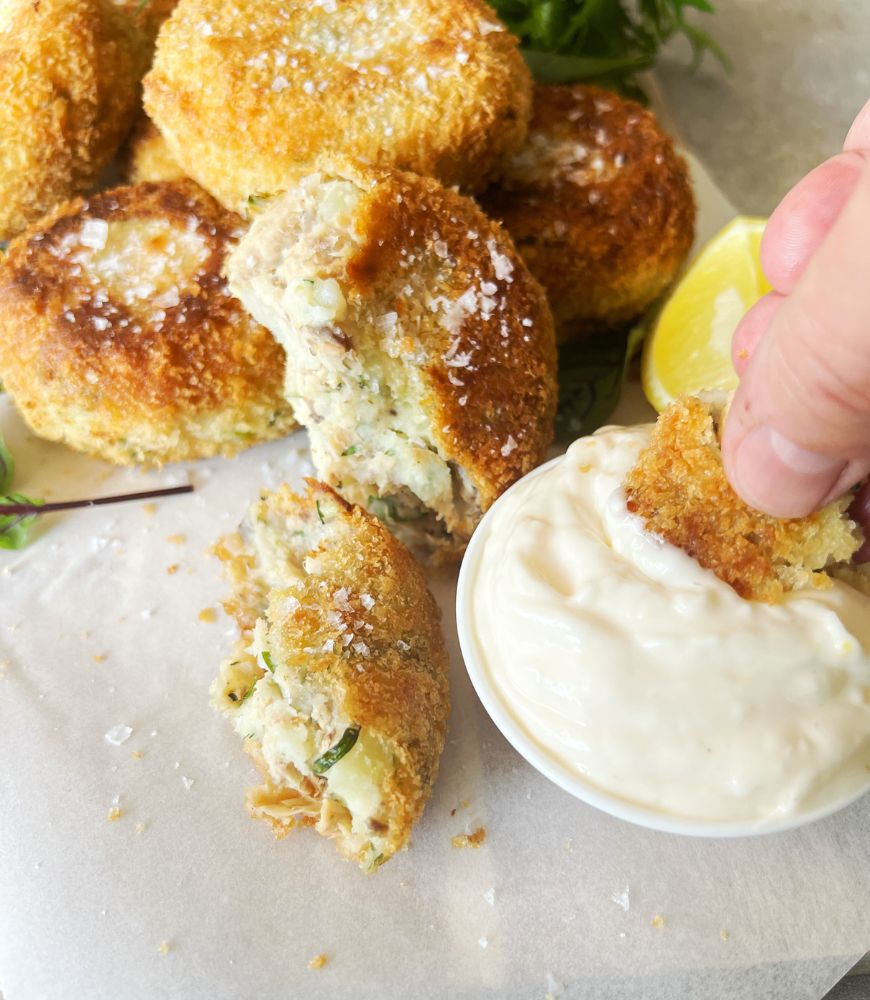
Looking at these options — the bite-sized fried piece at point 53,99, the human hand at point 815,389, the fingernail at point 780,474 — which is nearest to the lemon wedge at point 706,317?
the human hand at point 815,389

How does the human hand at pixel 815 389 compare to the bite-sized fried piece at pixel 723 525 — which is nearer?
the human hand at pixel 815 389

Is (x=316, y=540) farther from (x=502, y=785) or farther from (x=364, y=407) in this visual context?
(x=502, y=785)

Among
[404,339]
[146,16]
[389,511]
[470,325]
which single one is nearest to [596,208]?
[470,325]

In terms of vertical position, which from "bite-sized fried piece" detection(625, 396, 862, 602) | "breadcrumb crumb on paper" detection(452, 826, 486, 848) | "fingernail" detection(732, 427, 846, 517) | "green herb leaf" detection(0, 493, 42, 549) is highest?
"fingernail" detection(732, 427, 846, 517)

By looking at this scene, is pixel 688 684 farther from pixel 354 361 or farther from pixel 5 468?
pixel 5 468

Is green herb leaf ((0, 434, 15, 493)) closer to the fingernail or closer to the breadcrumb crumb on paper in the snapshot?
the breadcrumb crumb on paper

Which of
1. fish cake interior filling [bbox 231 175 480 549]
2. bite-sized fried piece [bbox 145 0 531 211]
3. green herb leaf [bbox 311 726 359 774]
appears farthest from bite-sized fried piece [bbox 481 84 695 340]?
green herb leaf [bbox 311 726 359 774]

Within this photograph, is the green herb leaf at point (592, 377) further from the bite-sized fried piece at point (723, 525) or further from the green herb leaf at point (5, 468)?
the green herb leaf at point (5, 468)
